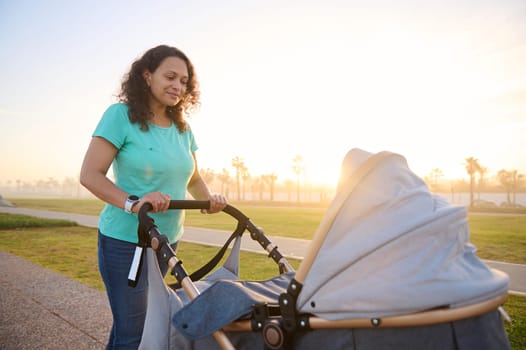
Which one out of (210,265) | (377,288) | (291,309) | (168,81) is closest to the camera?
(377,288)

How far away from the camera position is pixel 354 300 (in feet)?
4.57

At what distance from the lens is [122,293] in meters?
2.16

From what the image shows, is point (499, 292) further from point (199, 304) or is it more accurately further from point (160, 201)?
point (160, 201)

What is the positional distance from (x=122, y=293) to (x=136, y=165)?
2.41ft

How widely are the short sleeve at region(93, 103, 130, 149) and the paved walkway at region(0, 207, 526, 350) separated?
2450 mm

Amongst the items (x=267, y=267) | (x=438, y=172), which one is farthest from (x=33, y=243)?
(x=438, y=172)

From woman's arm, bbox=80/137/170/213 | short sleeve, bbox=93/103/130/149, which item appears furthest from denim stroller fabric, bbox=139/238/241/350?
short sleeve, bbox=93/103/130/149

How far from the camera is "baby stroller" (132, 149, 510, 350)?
129 centimetres

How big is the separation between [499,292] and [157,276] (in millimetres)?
1454

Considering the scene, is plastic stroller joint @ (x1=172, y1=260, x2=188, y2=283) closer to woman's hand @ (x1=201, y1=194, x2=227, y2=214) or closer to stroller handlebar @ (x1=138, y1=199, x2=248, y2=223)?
stroller handlebar @ (x1=138, y1=199, x2=248, y2=223)

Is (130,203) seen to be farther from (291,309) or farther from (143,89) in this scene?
(291,309)

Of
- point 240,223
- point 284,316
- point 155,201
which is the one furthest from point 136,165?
point 284,316

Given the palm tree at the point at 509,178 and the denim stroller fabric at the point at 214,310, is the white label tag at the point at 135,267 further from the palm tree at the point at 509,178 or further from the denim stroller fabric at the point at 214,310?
the palm tree at the point at 509,178

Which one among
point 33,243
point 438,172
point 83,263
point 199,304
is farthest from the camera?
point 438,172
